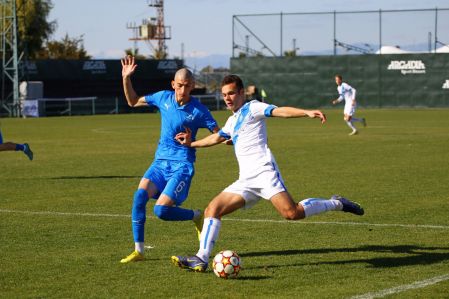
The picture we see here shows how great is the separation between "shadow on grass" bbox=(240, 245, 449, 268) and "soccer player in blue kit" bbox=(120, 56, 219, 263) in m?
0.90

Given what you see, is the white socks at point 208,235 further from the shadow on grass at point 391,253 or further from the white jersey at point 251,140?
the shadow on grass at point 391,253

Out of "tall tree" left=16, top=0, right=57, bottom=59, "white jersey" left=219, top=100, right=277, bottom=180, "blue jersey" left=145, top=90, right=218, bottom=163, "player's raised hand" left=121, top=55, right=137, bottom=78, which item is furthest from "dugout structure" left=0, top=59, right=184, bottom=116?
"white jersey" left=219, top=100, right=277, bottom=180

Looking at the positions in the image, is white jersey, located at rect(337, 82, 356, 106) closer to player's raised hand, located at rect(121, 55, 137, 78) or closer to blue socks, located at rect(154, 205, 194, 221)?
player's raised hand, located at rect(121, 55, 137, 78)

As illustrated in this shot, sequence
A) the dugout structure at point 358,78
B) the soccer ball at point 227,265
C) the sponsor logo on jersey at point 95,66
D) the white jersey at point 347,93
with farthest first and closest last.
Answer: the sponsor logo on jersey at point 95,66, the dugout structure at point 358,78, the white jersey at point 347,93, the soccer ball at point 227,265

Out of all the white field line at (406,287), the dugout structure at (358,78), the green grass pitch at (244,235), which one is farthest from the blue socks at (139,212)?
the dugout structure at (358,78)

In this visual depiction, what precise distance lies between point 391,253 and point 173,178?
2354mm

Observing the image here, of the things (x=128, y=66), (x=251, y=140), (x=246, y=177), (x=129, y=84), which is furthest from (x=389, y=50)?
(x=246, y=177)

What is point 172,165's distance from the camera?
965 cm

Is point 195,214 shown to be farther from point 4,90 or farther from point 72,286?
point 4,90

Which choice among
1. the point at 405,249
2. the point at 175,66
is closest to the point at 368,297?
the point at 405,249

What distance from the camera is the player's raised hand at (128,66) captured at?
10.1 m

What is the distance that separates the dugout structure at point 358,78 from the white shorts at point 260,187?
163 ft

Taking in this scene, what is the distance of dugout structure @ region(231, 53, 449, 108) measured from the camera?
5722cm

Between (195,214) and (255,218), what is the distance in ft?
7.68
